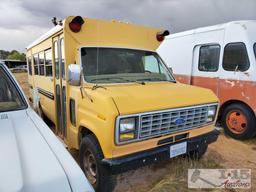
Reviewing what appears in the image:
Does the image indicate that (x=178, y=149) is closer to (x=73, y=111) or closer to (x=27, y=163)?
(x=73, y=111)

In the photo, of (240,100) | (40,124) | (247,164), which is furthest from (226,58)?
(40,124)

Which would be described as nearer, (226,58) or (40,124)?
(40,124)

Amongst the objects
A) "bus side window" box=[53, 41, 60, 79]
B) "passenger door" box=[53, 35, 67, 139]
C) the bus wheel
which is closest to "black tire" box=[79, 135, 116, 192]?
"passenger door" box=[53, 35, 67, 139]

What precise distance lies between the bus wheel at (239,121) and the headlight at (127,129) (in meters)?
3.78

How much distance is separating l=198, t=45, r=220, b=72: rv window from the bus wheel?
47.6 inches

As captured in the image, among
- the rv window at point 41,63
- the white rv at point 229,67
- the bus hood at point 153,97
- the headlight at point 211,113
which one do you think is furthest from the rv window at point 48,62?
the white rv at point 229,67

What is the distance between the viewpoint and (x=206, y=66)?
655 cm

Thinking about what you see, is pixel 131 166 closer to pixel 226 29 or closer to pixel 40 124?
pixel 40 124

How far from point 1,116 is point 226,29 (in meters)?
5.45

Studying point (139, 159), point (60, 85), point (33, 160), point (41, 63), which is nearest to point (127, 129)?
point (139, 159)

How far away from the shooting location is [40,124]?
99.0 inches

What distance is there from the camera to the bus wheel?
17.6ft

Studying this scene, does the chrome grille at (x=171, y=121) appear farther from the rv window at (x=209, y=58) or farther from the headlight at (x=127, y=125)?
the rv window at (x=209, y=58)

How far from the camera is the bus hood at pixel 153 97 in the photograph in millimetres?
2734
